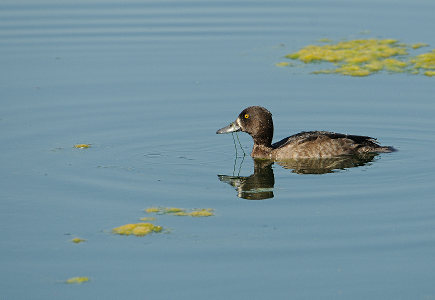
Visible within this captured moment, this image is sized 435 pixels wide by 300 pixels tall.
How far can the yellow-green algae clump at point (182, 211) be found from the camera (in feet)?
35.2

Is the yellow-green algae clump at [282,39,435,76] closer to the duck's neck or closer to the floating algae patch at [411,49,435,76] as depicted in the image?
the floating algae patch at [411,49,435,76]

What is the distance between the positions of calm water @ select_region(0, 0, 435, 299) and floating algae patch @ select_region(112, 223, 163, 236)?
0.15m

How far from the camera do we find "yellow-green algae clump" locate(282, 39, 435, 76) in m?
17.8

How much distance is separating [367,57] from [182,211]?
8864 mm

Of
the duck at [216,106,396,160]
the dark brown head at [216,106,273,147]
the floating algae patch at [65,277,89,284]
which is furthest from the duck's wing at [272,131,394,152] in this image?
the floating algae patch at [65,277,89,284]

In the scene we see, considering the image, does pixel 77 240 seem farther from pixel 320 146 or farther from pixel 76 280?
pixel 320 146

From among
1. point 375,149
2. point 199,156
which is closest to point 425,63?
point 375,149

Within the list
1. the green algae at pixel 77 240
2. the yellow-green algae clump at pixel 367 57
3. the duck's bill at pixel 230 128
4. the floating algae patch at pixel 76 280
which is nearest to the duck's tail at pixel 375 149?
the duck's bill at pixel 230 128

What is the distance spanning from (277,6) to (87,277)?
14.9m

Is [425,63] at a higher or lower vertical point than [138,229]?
higher

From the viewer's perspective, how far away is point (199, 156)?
13578 mm

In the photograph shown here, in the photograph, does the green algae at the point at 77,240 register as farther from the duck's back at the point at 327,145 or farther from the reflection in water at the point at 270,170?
the duck's back at the point at 327,145

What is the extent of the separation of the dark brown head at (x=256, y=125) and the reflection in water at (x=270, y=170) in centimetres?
39

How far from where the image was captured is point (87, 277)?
29.4 ft
